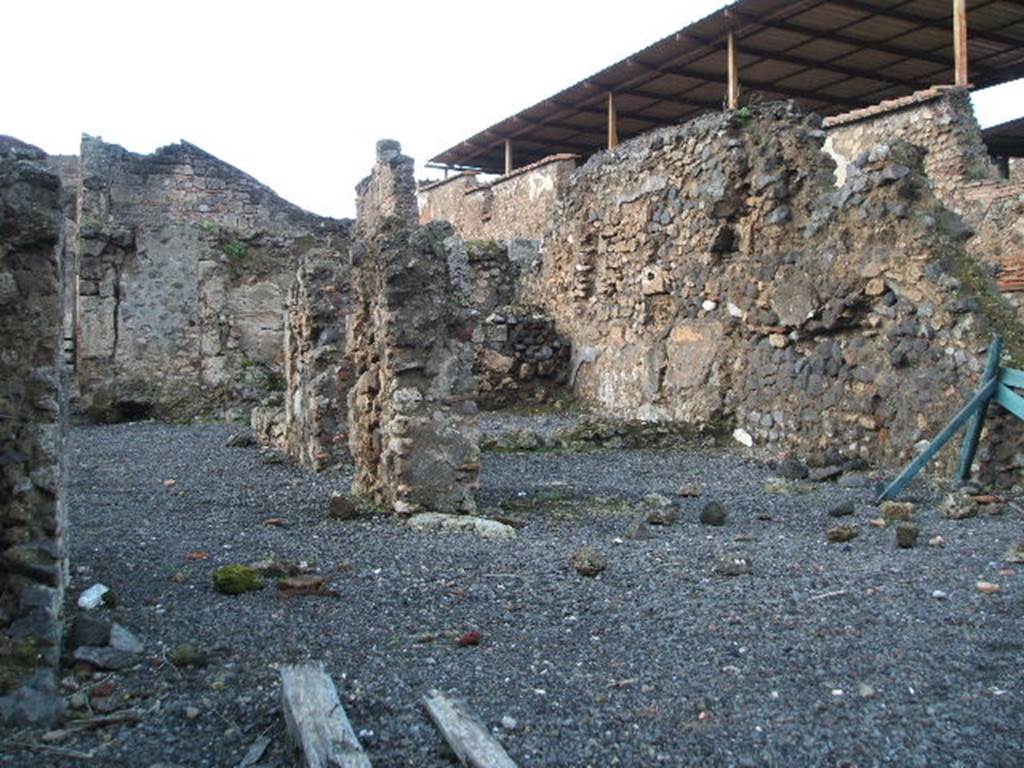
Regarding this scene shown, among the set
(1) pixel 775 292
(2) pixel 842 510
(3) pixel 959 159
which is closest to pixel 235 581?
(2) pixel 842 510

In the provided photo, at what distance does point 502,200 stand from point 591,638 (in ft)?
58.5

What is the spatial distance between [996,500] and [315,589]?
168 inches

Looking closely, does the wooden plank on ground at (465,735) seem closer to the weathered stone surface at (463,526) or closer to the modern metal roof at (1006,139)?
the weathered stone surface at (463,526)

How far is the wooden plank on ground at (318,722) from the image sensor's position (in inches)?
92.9

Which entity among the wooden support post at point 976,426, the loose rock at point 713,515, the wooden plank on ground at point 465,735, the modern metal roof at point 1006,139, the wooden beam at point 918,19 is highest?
the wooden beam at point 918,19

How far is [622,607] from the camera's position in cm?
378

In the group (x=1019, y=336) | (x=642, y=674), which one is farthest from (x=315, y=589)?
(x=1019, y=336)

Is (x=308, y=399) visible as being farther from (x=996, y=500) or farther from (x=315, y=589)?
(x=996, y=500)

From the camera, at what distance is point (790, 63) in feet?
55.2

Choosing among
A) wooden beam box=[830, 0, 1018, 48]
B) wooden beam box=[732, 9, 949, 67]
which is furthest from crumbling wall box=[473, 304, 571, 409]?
wooden beam box=[830, 0, 1018, 48]

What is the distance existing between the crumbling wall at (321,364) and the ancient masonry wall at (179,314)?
3.94m

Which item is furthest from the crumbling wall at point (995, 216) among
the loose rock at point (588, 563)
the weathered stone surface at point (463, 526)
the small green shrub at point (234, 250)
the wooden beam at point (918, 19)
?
the small green shrub at point (234, 250)

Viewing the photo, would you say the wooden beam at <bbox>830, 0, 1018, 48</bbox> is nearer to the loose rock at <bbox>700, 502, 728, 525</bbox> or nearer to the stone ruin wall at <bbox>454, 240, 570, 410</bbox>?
the stone ruin wall at <bbox>454, 240, 570, 410</bbox>

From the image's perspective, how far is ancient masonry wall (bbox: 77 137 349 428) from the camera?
1327 cm
